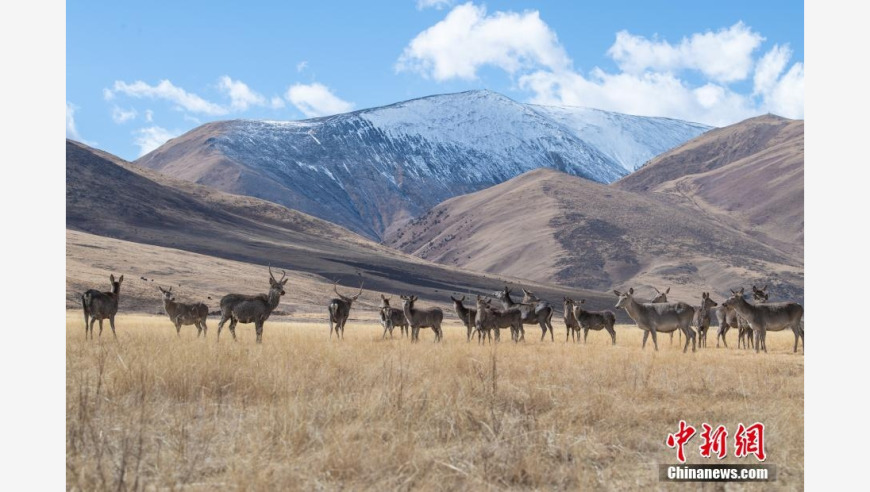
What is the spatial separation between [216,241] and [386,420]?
110446mm

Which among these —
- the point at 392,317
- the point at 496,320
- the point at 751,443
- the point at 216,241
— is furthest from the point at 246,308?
the point at 216,241

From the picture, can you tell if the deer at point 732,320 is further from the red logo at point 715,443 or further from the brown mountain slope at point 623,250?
the brown mountain slope at point 623,250

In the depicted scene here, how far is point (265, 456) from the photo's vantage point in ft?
26.9

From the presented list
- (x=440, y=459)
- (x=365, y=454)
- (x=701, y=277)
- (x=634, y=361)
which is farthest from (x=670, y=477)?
(x=701, y=277)

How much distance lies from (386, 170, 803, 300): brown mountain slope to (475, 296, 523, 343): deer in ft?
357

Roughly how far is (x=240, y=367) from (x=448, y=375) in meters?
3.49

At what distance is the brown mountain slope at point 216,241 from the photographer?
80.9 metres

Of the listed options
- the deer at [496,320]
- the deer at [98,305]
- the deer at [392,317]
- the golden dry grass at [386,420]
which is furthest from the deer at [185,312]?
the golden dry grass at [386,420]

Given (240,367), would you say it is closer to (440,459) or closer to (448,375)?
(448,375)

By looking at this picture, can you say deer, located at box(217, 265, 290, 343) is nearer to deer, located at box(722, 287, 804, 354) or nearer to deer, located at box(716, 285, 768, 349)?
deer, located at box(722, 287, 804, 354)

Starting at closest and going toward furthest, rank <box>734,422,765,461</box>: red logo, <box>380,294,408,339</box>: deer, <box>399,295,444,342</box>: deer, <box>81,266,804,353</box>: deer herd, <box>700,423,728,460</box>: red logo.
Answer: <box>734,422,765,461</box>: red logo, <box>700,423,728,460</box>: red logo, <box>81,266,804,353</box>: deer herd, <box>399,295,444,342</box>: deer, <box>380,294,408,339</box>: deer

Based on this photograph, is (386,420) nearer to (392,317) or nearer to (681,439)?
(681,439)

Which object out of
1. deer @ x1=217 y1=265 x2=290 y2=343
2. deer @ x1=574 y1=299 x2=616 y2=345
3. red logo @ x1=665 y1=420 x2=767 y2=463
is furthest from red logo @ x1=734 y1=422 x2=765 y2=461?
deer @ x1=574 y1=299 x2=616 y2=345

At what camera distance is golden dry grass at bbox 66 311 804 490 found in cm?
794
